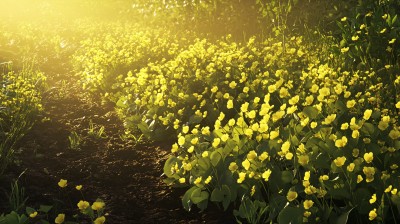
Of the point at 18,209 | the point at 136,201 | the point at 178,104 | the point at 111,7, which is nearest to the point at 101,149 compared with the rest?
the point at 178,104

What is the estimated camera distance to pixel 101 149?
4.70 metres

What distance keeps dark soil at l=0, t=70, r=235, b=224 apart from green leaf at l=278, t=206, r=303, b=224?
60 cm

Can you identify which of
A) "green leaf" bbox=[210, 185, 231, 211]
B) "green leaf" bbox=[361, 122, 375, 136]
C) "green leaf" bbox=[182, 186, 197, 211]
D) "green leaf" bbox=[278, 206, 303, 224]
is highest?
"green leaf" bbox=[361, 122, 375, 136]

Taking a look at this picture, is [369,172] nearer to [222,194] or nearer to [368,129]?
[368,129]

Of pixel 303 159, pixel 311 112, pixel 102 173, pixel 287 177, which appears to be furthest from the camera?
pixel 102 173

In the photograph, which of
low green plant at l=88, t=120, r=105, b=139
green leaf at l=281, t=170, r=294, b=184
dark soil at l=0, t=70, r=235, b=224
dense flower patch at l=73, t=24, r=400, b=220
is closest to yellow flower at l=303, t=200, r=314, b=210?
dense flower patch at l=73, t=24, r=400, b=220

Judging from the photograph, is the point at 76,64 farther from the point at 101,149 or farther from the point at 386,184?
the point at 386,184

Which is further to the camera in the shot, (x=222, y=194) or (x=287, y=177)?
(x=222, y=194)

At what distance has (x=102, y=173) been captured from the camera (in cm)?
412

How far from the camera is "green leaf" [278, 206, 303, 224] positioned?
2605mm

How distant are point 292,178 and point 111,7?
1230 centimetres

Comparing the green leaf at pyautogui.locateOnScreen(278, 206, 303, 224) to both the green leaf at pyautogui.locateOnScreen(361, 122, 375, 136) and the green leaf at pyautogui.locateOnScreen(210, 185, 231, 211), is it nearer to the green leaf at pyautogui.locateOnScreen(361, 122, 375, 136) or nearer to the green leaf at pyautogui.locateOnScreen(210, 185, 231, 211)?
the green leaf at pyautogui.locateOnScreen(210, 185, 231, 211)

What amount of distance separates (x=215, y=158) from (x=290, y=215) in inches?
30.3

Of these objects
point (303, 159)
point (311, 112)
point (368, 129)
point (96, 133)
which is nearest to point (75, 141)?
point (96, 133)
